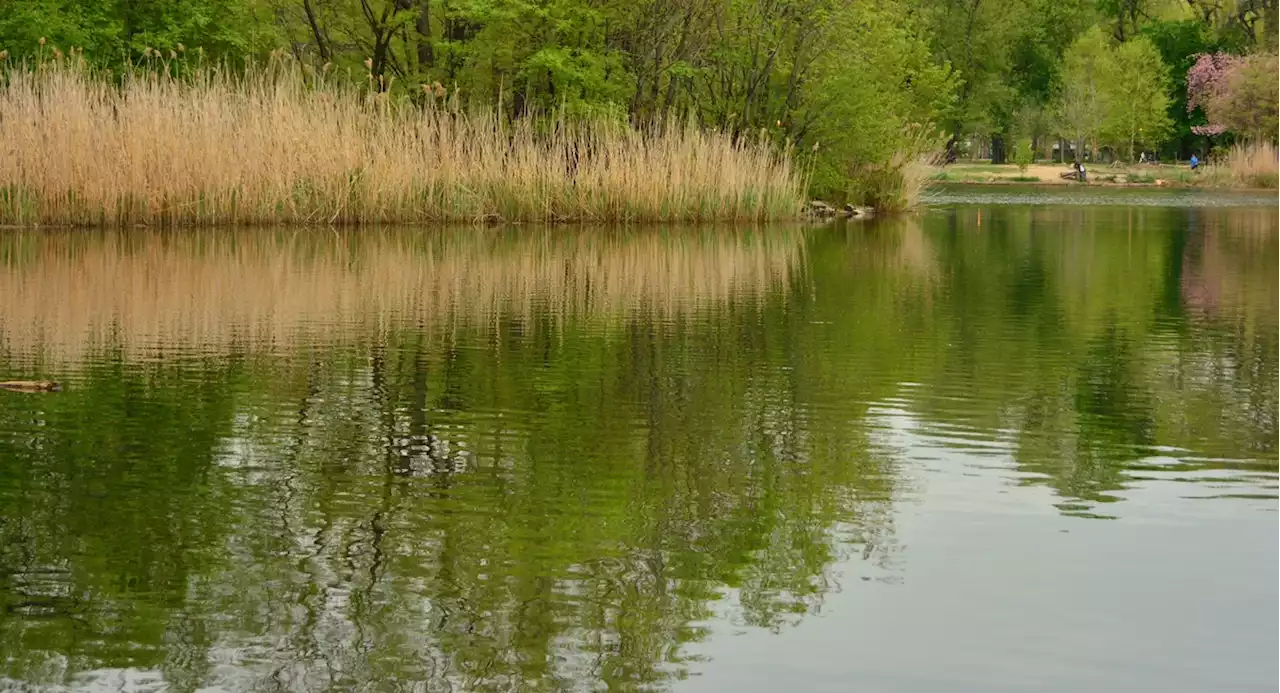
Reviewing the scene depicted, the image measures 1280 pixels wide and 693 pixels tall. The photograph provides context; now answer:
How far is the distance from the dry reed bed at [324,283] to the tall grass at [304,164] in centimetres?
85

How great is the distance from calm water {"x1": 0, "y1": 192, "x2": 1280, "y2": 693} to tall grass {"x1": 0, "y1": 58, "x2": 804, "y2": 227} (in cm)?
843

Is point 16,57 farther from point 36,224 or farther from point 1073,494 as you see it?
point 1073,494

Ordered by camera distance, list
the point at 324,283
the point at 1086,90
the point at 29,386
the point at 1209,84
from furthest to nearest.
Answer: the point at 1086,90 < the point at 1209,84 < the point at 324,283 < the point at 29,386

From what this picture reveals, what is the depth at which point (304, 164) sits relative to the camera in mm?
25031

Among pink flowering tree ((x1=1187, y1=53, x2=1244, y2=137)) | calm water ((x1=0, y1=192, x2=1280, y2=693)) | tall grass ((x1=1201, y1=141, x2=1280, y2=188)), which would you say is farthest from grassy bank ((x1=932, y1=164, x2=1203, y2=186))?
calm water ((x1=0, y1=192, x2=1280, y2=693))

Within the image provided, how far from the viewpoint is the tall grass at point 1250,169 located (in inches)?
2441

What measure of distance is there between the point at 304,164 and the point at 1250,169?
152ft

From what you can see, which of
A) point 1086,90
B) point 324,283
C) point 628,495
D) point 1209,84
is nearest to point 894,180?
point 324,283

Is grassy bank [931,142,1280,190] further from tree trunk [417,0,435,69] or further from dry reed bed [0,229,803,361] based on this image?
dry reed bed [0,229,803,361]

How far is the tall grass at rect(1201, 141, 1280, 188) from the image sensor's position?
62000 millimetres

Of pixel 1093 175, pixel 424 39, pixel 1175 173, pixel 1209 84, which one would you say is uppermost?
pixel 1209 84

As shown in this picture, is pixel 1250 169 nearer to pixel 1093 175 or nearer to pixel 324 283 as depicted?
pixel 1093 175

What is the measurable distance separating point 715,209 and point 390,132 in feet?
19.8

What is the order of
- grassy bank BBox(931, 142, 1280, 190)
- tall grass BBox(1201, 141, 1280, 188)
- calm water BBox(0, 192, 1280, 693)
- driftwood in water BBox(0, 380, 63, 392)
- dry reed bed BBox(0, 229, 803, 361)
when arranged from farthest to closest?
grassy bank BBox(931, 142, 1280, 190), tall grass BBox(1201, 141, 1280, 188), dry reed bed BBox(0, 229, 803, 361), driftwood in water BBox(0, 380, 63, 392), calm water BBox(0, 192, 1280, 693)
